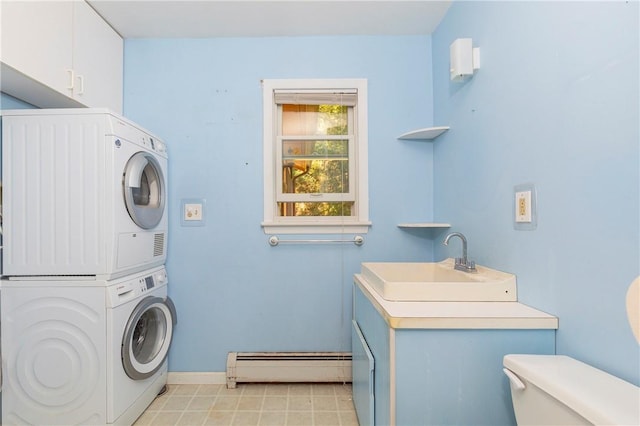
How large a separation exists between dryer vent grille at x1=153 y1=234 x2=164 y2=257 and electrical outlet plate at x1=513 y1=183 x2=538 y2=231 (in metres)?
1.98

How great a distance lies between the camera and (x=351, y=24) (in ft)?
6.66

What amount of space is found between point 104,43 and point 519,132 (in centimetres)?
244

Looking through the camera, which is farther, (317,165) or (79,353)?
(317,165)

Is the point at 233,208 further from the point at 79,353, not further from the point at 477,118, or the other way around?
the point at 477,118

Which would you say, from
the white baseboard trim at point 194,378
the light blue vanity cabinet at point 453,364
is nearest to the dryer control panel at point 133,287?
the white baseboard trim at point 194,378

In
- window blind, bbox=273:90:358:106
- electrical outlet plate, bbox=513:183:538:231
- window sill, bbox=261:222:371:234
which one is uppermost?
window blind, bbox=273:90:358:106

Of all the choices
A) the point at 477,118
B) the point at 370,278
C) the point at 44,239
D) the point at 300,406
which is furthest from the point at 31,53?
the point at 300,406

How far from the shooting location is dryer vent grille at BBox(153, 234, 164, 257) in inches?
74.8

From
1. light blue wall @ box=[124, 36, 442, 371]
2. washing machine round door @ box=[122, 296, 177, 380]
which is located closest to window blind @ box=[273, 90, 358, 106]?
light blue wall @ box=[124, 36, 442, 371]

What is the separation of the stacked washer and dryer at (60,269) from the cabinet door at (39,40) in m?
0.20

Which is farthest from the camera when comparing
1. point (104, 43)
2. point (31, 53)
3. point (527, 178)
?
point (104, 43)

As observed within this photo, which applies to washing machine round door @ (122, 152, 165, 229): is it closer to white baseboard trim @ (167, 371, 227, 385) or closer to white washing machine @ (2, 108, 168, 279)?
white washing machine @ (2, 108, 168, 279)

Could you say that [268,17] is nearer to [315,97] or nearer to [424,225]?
[315,97]

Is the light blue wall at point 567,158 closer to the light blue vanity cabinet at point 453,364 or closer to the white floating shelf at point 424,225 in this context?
the light blue vanity cabinet at point 453,364
